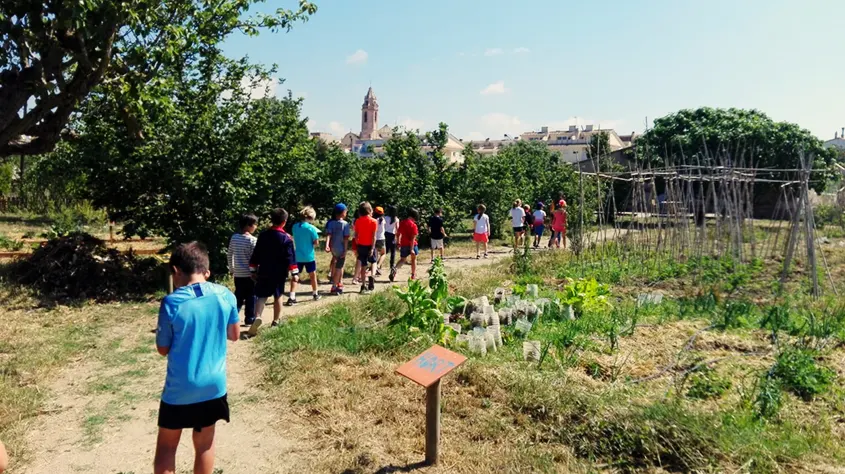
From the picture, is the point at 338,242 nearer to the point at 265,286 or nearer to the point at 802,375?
the point at 265,286

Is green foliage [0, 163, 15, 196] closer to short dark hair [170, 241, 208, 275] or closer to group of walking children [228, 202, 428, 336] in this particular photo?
group of walking children [228, 202, 428, 336]

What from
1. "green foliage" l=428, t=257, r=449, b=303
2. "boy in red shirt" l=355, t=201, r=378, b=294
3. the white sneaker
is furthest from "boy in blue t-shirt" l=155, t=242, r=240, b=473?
"boy in red shirt" l=355, t=201, r=378, b=294

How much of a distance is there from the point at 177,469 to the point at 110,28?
20.7ft

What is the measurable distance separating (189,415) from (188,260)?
910mm

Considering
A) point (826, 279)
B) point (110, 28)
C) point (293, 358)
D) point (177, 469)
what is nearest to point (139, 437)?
point (177, 469)

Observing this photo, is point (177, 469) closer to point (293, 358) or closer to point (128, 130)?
point (293, 358)

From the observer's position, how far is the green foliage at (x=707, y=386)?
534 cm

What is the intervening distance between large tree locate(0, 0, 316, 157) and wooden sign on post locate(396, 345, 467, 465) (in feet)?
19.0

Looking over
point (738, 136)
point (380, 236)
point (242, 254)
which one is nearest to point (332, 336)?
point (242, 254)

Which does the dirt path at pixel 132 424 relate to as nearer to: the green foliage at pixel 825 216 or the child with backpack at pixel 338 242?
the child with backpack at pixel 338 242

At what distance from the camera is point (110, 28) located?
8.08 meters

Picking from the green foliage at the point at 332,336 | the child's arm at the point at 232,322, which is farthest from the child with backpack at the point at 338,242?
the child's arm at the point at 232,322

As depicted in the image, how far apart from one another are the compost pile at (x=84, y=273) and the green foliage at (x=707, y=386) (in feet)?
27.0

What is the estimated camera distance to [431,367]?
4.13m
